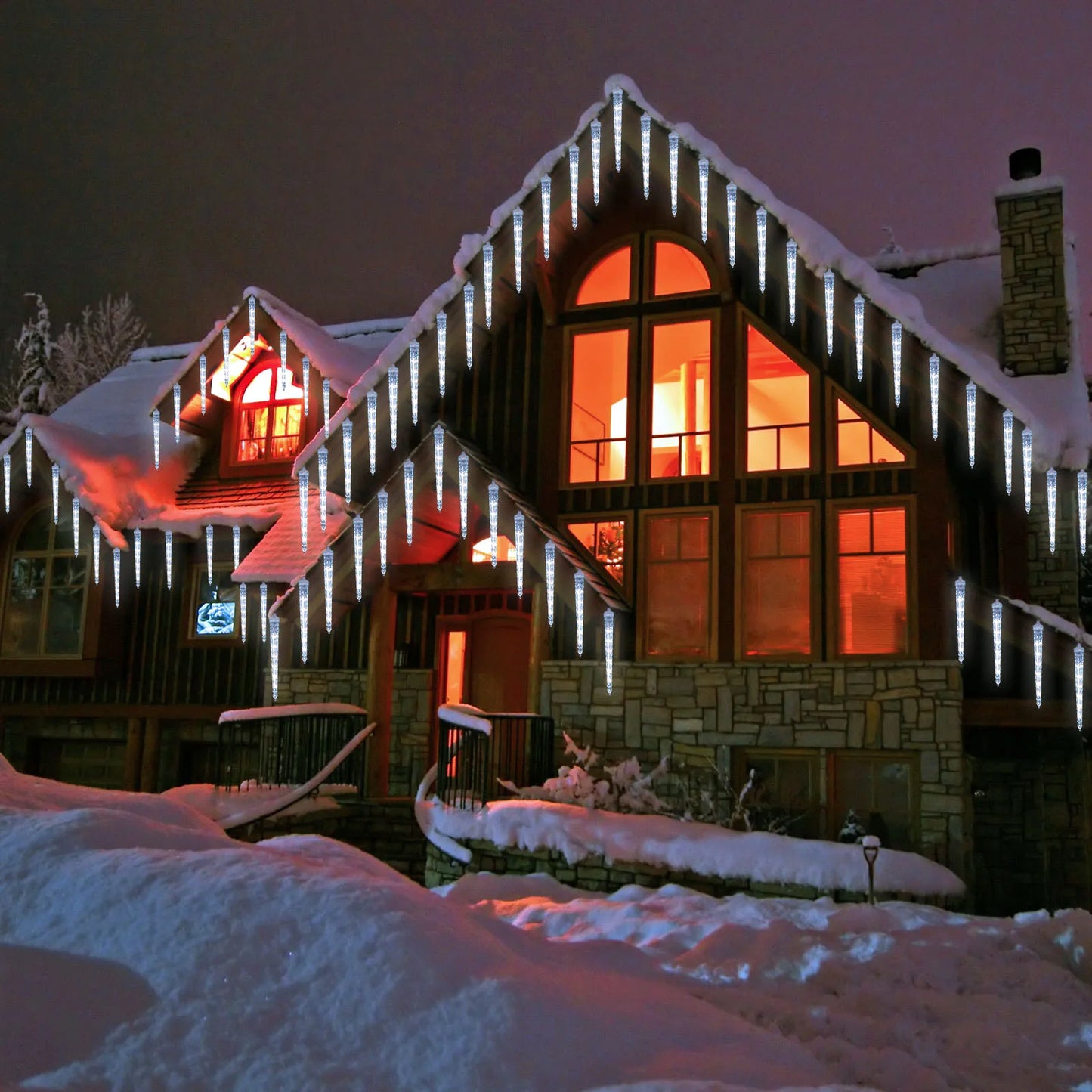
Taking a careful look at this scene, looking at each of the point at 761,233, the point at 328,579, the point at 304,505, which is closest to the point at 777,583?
the point at 761,233

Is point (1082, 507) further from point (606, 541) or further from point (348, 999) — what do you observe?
point (348, 999)

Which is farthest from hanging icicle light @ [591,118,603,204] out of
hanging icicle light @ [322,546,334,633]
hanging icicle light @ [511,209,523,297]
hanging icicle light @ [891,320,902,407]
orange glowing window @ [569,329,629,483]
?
hanging icicle light @ [322,546,334,633]

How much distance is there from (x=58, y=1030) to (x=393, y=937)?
3.52ft

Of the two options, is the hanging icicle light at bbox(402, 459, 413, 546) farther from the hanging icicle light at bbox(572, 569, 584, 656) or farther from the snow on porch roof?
the hanging icicle light at bbox(572, 569, 584, 656)

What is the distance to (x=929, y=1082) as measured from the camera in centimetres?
456

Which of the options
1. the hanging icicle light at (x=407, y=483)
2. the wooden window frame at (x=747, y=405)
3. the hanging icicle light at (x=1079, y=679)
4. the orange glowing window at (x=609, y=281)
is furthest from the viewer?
the orange glowing window at (x=609, y=281)

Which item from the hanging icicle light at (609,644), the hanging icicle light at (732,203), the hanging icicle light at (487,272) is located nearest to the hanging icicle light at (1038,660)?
the hanging icicle light at (609,644)

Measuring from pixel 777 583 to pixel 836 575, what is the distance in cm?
63

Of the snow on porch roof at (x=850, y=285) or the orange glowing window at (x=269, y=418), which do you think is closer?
the snow on porch roof at (x=850, y=285)

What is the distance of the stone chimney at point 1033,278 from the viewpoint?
11.5 m

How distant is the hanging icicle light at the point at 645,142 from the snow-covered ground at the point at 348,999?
8780 millimetres

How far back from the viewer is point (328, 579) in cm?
1279

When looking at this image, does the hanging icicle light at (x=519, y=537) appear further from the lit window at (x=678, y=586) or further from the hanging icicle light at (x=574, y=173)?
the hanging icicle light at (x=574, y=173)

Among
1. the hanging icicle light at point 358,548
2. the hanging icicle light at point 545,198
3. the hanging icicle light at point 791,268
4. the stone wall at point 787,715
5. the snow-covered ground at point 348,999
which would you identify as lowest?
the snow-covered ground at point 348,999
